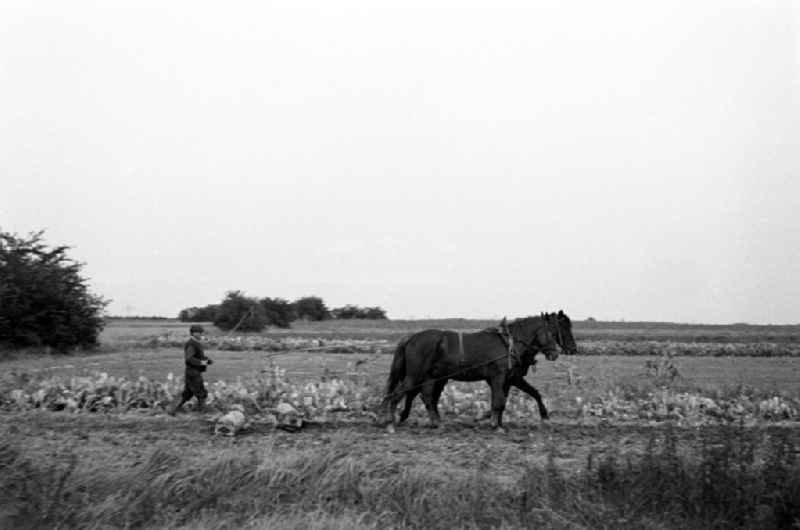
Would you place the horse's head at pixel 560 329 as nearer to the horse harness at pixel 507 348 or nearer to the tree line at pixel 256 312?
the horse harness at pixel 507 348

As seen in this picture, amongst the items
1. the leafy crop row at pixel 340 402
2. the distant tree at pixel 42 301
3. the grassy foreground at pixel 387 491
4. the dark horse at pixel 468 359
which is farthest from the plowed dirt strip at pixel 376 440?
the distant tree at pixel 42 301

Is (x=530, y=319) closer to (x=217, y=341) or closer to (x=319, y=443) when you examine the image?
(x=319, y=443)

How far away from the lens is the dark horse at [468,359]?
12062 millimetres

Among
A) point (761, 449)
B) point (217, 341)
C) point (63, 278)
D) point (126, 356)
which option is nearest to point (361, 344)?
point (217, 341)

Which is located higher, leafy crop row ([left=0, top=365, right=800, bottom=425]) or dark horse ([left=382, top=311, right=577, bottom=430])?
dark horse ([left=382, top=311, right=577, bottom=430])

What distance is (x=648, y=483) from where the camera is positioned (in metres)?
7.69

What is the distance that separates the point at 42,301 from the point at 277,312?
3231 centimetres

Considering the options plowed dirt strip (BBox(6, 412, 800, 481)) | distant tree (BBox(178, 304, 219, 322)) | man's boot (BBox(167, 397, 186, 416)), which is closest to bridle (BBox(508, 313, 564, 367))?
plowed dirt strip (BBox(6, 412, 800, 481))

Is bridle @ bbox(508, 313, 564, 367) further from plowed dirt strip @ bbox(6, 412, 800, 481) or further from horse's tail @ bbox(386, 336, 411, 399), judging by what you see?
horse's tail @ bbox(386, 336, 411, 399)

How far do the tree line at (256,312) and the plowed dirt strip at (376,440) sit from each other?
95.0 ft

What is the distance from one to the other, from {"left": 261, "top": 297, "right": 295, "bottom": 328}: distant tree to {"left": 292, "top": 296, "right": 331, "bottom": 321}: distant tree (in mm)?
16654

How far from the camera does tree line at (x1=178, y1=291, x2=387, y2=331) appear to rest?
5503 cm

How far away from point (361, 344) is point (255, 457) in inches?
1152

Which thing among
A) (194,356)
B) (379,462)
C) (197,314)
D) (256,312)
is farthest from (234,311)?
(379,462)
